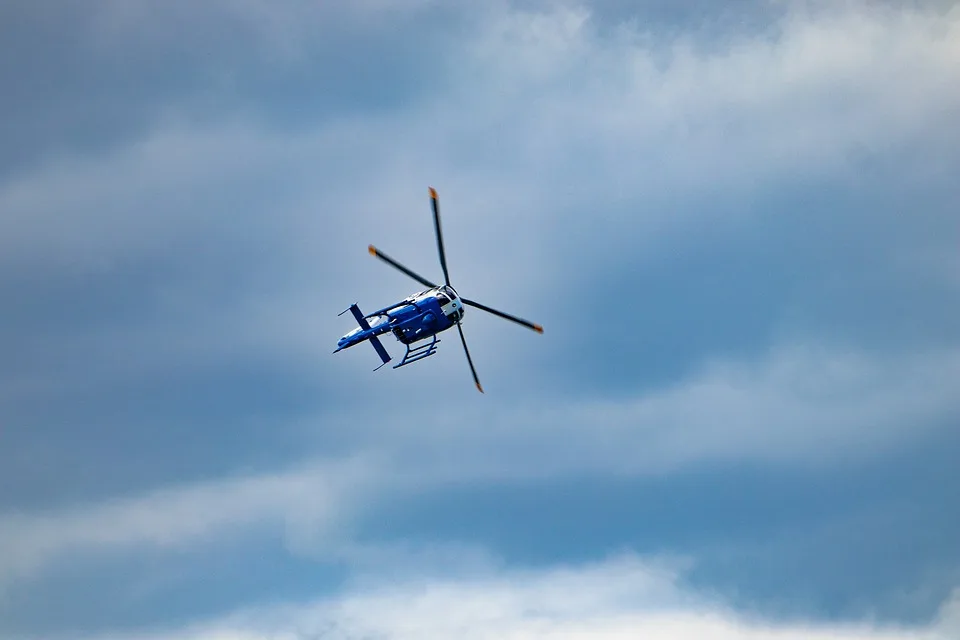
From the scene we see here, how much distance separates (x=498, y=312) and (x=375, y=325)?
1337 cm

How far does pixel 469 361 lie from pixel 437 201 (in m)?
20.2

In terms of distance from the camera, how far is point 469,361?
6009 inches

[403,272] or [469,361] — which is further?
[469,361]

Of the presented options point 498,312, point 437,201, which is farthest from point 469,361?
point 437,201

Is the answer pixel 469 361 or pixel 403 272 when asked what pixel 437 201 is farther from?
pixel 469 361

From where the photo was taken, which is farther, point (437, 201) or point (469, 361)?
point (469, 361)

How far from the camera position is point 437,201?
142m

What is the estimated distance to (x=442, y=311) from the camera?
484ft

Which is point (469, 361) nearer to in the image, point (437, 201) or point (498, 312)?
point (498, 312)

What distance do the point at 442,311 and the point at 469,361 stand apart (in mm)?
8019

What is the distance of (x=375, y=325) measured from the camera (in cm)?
14900

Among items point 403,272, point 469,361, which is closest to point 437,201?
point 403,272

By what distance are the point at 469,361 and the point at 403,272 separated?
14876 millimetres

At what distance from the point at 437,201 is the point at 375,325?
16179mm
